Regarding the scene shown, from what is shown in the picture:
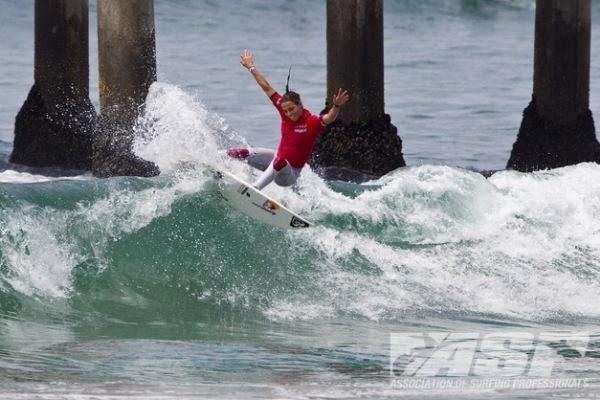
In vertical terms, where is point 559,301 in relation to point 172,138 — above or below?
below

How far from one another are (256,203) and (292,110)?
3.36 feet

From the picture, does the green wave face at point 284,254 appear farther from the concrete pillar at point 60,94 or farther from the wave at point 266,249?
the concrete pillar at point 60,94

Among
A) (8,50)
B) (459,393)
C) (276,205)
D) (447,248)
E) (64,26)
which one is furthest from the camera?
(8,50)

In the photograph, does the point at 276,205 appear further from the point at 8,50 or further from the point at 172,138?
the point at 8,50

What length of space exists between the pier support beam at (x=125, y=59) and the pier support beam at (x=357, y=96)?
7.48 ft

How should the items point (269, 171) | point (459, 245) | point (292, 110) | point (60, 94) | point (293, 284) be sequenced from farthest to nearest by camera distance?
point (60, 94) < point (459, 245) < point (293, 284) < point (269, 171) < point (292, 110)

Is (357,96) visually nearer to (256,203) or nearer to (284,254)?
(284,254)

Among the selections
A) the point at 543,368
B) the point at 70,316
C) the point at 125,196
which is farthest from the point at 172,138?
the point at 543,368

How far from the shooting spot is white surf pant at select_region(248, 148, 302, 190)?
44.0 feet

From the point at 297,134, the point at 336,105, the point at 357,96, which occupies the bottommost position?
the point at 357,96

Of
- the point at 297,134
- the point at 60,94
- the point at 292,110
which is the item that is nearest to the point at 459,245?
the point at 297,134

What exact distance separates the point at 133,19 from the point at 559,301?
639cm

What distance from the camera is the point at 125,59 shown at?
56.5 ft

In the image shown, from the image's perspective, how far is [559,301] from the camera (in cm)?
1363
